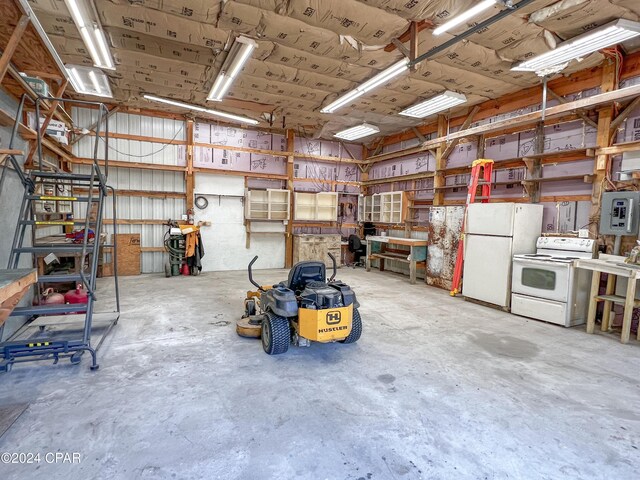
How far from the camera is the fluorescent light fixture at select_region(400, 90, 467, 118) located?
5871mm

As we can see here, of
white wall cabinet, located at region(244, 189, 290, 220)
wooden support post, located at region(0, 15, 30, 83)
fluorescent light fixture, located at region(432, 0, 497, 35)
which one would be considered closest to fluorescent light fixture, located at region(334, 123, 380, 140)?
white wall cabinet, located at region(244, 189, 290, 220)

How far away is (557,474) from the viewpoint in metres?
1.82

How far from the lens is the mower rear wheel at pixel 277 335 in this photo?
10.7ft

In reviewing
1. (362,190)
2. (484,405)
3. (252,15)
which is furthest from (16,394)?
(362,190)

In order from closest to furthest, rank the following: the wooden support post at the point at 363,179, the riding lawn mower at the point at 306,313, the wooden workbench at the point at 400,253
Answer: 1. the riding lawn mower at the point at 306,313
2. the wooden workbench at the point at 400,253
3. the wooden support post at the point at 363,179

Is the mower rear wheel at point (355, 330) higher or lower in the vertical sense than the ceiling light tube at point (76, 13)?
lower

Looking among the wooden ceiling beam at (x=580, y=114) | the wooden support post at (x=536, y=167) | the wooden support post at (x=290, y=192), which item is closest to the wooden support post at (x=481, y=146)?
the wooden support post at (x=536, y=167)

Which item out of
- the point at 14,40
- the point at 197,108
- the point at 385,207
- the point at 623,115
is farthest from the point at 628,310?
the point at 197,108

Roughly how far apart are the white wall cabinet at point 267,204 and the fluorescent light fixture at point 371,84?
2.70 metres

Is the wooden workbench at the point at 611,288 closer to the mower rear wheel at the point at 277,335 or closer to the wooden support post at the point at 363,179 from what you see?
the mower rear wheel at the point at 277,335

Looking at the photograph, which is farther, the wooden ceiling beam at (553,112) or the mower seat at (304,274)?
the wooden ceiling beam at (553,112)

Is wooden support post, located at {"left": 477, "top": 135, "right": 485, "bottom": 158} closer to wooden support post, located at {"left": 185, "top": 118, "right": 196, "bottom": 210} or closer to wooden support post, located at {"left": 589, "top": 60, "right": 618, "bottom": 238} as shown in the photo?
wooden support post, located at {"left": 589, "top": 60, "right": 618, "bottom": 238}

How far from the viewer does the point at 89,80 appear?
5590 mm

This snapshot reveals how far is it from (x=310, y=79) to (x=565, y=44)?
3496 mm
